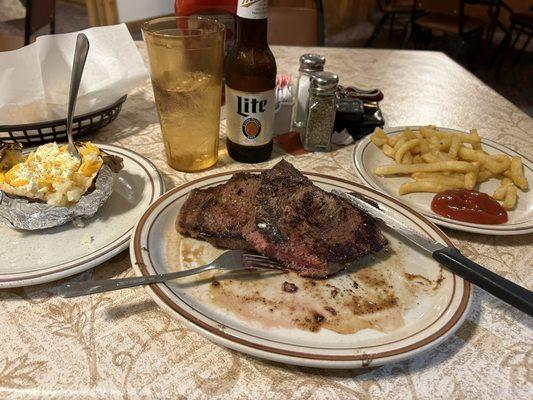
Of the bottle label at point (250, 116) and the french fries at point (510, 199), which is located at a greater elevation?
the bottle label at point (250, 116)

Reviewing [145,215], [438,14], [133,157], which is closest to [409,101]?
[133,157]

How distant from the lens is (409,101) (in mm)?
2107

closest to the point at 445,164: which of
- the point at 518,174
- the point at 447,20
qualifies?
the point at 518,174

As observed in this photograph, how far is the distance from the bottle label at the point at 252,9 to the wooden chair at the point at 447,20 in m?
5.82

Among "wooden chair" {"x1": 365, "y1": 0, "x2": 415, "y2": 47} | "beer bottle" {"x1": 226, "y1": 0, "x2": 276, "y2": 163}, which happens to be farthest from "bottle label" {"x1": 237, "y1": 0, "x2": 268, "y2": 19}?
"wooden chair" {"x1": 365, "y1": 0, "x2": 415, "y2": 47}

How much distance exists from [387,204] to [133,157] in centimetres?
Result: 84

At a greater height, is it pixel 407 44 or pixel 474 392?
pixel 474 392

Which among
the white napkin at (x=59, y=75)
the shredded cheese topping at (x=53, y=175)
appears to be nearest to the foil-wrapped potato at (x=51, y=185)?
the shredded cheese topping at (x=53, y=175)

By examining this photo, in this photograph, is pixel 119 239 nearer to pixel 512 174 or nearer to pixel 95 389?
pixel 95 389

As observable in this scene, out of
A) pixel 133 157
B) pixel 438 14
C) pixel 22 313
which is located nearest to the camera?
pixel 22 313

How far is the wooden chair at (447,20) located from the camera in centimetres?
607

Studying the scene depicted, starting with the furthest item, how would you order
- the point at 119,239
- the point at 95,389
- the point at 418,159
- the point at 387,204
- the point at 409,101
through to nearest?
the point at 409,101, the point at 418,159, the point at 387,204, the point at 119,239, the point at 95,389

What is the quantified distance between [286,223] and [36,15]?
2.99m

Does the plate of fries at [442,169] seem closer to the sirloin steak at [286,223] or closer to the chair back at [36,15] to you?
the sirloin steak at [286,223]
